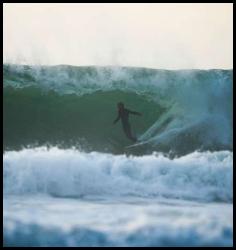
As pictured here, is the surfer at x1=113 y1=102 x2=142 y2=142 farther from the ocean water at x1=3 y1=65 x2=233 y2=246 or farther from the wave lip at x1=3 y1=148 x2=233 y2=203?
the wave lip at x1=3 y1=148 x2=233 y2=203

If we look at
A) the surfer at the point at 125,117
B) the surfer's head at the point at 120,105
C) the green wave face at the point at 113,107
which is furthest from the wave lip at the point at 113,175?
the surfer's head at the point at 120,105

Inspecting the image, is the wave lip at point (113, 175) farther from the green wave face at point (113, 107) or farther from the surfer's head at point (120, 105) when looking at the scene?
the surfer's head at point (120, 105)

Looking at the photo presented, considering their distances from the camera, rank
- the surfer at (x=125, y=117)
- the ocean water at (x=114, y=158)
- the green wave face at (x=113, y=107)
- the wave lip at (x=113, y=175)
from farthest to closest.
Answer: the surfer at (x=125, y=117) < the green wave face at (x=113, y=107) < the wave lip at (x=113, y=175) < the ocean water at (x=114, y=158)

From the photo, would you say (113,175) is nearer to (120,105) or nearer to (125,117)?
(125,117)

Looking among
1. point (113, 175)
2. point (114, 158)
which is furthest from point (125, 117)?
point (113, 175)

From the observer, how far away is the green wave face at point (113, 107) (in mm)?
6320

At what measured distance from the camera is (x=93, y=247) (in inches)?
193

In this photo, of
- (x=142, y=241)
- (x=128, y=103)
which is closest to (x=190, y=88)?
(x=128, y=103)

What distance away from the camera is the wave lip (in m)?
5.79

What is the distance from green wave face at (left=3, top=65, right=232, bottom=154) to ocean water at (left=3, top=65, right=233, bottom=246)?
0.01m

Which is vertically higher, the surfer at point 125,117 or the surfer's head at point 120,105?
the surfer's head at point 120,105

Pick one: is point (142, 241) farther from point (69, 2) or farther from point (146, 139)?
point (69, 2)

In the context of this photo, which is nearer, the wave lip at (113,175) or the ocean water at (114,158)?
the ocean water at (114,158)

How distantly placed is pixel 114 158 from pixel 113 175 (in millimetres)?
204
